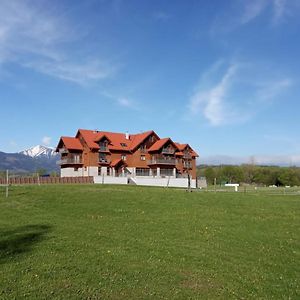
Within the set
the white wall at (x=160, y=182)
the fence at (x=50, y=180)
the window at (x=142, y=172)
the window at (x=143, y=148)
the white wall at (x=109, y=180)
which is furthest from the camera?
the window at (x=143, y=148)

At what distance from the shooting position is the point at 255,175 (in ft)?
401

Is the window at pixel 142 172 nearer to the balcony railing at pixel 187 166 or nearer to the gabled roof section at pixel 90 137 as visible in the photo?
the gabled roof section at pixel 90 137

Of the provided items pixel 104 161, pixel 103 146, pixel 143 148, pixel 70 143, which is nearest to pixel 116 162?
pixel 104 161

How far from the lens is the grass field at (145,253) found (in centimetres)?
934

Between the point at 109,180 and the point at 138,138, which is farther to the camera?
the point at 138,138

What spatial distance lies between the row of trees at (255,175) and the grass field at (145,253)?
91260mm

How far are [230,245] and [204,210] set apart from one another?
937 cm

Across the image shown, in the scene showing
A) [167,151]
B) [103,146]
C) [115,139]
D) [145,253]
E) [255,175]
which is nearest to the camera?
[145,253]

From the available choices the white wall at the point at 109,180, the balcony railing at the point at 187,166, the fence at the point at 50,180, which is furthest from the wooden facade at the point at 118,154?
the fence at the point at 50,180

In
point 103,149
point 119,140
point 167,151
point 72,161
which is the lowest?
point 72,161

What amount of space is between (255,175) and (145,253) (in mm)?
114137

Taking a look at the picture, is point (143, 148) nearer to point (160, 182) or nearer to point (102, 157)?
point (102, 157)

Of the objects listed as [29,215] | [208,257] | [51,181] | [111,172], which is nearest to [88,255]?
[208,257]

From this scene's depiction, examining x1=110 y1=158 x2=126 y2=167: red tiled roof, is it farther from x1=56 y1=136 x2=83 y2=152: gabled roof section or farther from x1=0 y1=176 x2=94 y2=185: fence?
x1=0 y1=176 x2=94 y2=185: fence
